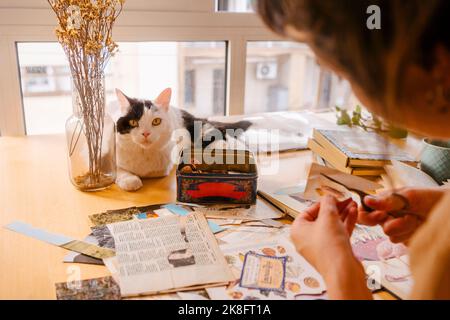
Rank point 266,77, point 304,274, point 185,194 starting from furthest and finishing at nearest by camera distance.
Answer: point 266,77
point 185,194
point 304,274

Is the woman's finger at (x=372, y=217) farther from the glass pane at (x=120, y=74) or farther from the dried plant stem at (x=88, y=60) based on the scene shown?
the glass pane at (x=120, y=74)

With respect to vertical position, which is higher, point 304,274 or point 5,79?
point 5,79

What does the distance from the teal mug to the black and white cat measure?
0.73m

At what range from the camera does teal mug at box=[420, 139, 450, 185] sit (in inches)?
45.0

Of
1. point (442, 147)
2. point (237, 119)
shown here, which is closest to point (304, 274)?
point (442, 147)

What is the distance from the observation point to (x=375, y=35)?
486 millimetres

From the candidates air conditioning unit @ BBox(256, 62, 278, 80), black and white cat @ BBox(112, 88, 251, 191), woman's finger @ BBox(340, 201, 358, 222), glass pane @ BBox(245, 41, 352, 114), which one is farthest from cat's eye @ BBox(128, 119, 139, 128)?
air conditioning unit @ BBox(256, 62, 278, 80)

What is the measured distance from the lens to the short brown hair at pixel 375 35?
0.46 m

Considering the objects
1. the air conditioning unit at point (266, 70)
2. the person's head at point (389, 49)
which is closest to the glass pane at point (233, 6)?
the person's head at point (389, 49)

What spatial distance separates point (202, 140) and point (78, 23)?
511mm

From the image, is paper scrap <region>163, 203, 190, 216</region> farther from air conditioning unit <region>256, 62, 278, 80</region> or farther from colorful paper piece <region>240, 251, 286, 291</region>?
air conditioning unit <region>256, 62, 278, 80</region>

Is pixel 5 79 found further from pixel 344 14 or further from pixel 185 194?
pixel 344 14

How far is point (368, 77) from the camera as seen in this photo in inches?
20.6

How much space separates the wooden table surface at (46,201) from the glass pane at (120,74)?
0.93 feet
